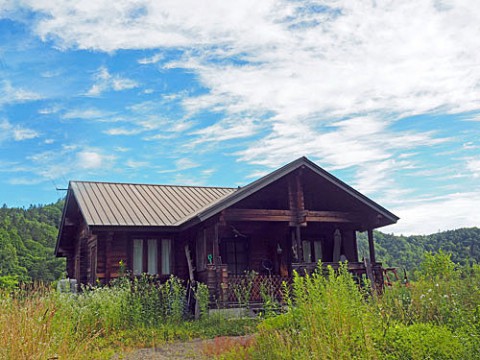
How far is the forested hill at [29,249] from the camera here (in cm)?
4278

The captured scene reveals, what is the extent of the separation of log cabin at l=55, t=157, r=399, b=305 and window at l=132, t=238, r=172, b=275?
0.12ft

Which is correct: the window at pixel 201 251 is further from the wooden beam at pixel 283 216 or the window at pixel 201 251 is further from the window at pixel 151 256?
the wooden beam at pixel 283 216

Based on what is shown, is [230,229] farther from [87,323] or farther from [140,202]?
[87,323]

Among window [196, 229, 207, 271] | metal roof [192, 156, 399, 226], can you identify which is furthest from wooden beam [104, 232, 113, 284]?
metal roof [192, 156, 399, 226]

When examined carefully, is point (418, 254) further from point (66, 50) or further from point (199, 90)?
point (66, 50)

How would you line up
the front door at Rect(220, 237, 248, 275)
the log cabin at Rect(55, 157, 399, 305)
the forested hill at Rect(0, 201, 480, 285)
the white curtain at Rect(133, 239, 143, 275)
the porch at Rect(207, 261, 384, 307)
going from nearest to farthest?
1. the porch at Rect(207, 261, 384, 307)
2. the log cabin at Rect(55, 157, 399, 305)
3. the white curtain at Rect(133, 239, 143, 275)
4. the front door at Rect(220, 237, 248, 275)
5. the forested hill at Rect(0, 201, 480, 285)

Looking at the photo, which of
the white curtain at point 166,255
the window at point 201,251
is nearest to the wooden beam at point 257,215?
the window at point 201,251

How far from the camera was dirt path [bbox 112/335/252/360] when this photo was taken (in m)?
9.63

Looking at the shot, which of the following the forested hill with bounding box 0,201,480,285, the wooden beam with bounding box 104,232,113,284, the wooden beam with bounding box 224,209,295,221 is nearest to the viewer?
the wooden beam with bounding box 224,209,295,221

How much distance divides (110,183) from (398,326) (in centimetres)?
1739

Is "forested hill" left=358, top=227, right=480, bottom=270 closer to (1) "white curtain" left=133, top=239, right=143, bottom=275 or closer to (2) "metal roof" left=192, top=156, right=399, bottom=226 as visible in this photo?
(2) "metal roof" left=192, top=156, right=399, bottom=226

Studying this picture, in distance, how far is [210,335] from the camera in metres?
12.1

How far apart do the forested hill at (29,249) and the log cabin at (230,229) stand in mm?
20510

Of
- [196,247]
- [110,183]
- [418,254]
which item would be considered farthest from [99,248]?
[418,254]
